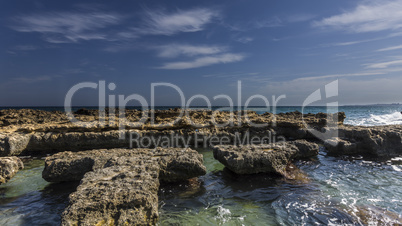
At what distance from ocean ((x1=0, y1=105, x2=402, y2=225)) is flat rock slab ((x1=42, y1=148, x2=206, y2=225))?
0.43m

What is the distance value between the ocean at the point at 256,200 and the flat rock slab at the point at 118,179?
43cm

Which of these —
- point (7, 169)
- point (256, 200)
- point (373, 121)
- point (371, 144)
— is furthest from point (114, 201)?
point (373, 121)

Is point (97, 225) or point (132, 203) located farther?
point (132, 203)

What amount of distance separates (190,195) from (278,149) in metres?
2.87

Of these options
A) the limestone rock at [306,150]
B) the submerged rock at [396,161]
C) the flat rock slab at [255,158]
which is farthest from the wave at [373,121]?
the flat rock slab at [255,158]

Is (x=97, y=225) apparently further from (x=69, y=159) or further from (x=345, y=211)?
(x=345, y=211)

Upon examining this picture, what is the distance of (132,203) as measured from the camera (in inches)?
116

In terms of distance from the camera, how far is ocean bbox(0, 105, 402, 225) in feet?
12.1

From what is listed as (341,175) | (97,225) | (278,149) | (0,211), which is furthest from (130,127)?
(341,175)

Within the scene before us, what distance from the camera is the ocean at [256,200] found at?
12.1 feet

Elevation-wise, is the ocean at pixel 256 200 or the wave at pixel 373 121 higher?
the wave at pixel 373 121

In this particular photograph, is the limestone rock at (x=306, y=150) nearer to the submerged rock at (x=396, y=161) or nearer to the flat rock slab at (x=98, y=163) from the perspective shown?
the submerged rock at (x=396, y=161)

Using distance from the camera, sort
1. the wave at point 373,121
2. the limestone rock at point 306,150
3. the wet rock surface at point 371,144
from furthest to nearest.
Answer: the wave at point 373,121 < the wet rock surface at point 371,144 < the limestone rock at point 306,150

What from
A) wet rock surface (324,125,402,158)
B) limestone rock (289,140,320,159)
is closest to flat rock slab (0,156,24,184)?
limestone rock (289,140,320,159)
